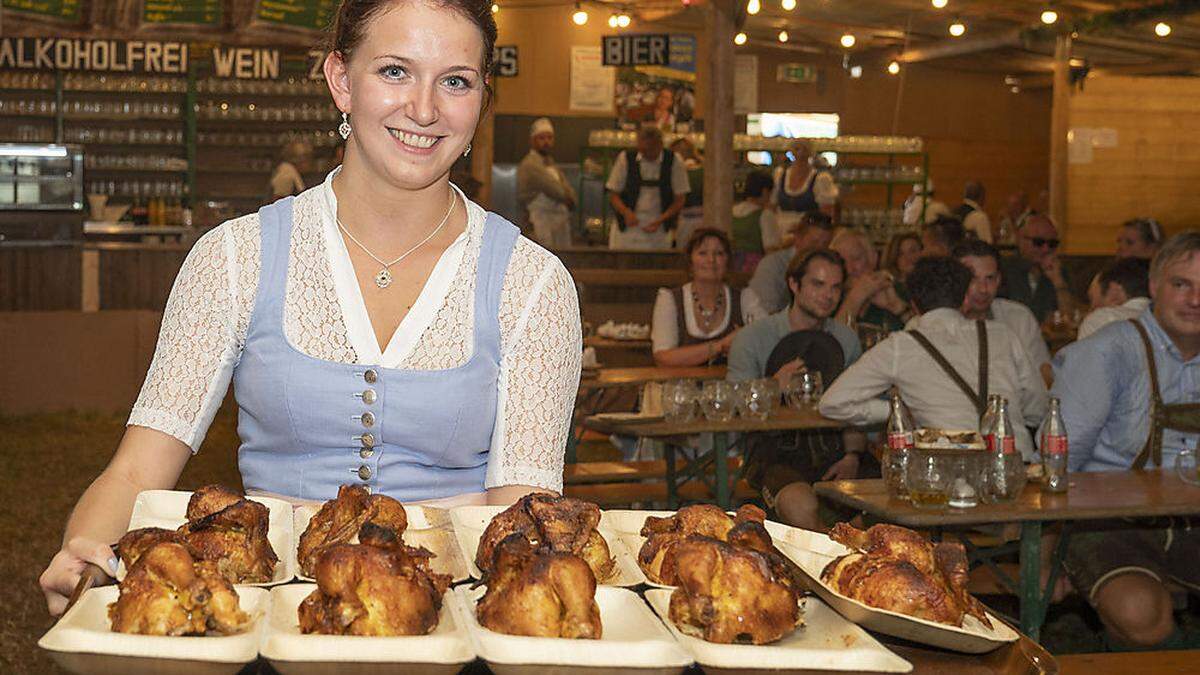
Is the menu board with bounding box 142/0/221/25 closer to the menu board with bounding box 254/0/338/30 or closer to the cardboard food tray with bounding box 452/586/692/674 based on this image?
the menu board with bounding box 254/0/338/30

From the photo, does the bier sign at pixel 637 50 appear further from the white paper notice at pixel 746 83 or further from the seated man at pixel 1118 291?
the seated man at pixel 1118 291

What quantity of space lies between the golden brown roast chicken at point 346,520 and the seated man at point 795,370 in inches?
172

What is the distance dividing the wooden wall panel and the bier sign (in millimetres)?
7388

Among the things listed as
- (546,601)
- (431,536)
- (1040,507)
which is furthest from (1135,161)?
(546,601)

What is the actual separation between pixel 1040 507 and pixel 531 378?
233 cm

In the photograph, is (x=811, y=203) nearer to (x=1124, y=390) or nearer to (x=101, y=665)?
(x=1124, y=390)

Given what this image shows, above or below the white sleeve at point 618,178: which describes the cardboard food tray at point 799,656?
below

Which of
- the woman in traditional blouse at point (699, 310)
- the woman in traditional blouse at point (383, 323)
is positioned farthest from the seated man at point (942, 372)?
the woman in traditional blouse at point (383, 323)

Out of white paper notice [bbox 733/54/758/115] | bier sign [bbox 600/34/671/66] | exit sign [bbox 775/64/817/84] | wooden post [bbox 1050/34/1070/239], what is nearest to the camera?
bier sign [bbox 600/34/671/66]

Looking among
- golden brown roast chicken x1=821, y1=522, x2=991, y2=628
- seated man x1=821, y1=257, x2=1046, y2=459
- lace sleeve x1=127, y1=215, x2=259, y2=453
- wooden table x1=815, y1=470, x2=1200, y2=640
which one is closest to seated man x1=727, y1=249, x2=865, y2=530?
seated man x1=821, y1=257, x2=1046, y2=459

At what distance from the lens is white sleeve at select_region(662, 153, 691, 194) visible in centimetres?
1369

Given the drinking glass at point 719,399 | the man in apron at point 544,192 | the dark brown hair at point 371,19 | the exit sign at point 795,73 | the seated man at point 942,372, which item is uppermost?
the exit sign at point 795,73

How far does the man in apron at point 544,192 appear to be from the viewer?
47.2 ft

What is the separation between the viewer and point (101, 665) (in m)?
1.34
